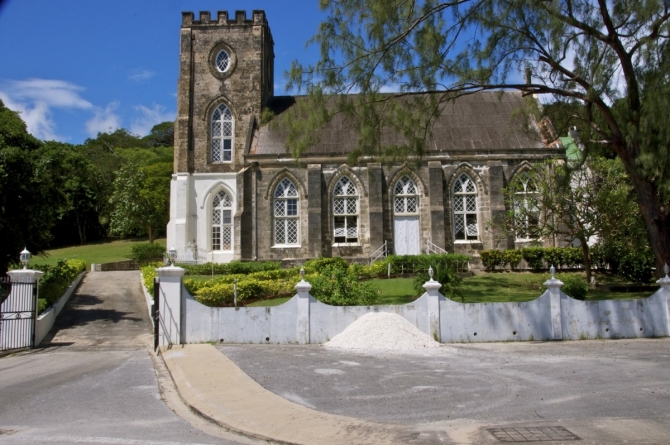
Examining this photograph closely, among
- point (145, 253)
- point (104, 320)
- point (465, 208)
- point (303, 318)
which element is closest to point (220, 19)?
point (145, 253)

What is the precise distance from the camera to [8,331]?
542 inches

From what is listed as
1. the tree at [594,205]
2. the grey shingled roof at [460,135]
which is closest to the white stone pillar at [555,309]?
the tree at [594,205]

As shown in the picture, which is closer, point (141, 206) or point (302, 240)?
point (302, 240)

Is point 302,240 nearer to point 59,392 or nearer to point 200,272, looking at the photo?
point 200,272

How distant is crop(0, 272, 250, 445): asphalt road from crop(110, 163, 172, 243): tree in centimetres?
2976

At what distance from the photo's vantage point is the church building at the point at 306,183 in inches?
1103

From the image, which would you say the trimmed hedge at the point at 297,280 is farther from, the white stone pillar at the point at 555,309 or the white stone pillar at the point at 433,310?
the white stone pillar at the point at 555,309

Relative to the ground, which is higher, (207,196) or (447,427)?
(207,196)

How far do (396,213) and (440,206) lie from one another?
7.41 ft

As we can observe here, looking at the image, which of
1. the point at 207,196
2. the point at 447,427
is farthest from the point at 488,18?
the point at 207,196

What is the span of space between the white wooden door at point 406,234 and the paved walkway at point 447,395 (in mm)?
15677

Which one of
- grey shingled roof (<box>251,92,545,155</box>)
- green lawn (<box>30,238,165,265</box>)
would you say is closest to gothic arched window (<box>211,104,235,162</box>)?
grey shingled roof (<box>251,92,545,155</box>)

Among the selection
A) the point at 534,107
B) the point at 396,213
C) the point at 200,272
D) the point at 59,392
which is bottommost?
the point at 59,392

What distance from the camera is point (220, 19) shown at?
101 ft
